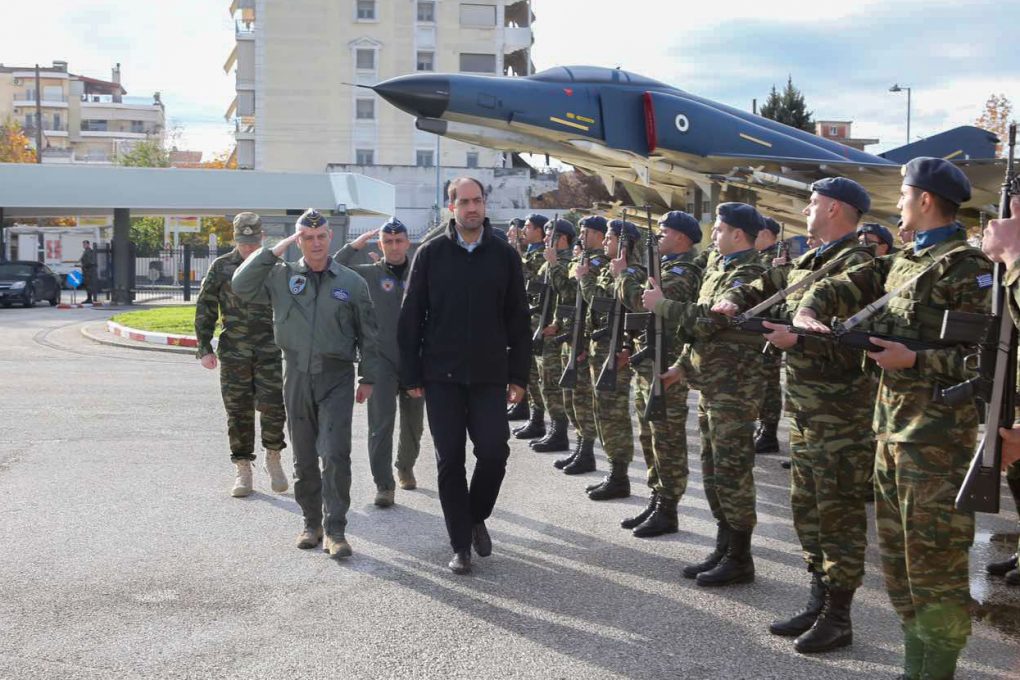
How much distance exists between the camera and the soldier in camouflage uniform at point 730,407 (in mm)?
5641

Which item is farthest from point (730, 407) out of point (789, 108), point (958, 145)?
point (789, 108)

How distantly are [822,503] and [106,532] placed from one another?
4329 millimetres

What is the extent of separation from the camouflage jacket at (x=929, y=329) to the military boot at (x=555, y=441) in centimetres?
561

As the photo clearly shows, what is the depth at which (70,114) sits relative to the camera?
11656cm

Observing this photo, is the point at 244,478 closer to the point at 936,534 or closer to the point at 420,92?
the point at 936,534

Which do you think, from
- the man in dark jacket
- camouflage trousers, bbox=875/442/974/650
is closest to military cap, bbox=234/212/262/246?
the man in dark jacket

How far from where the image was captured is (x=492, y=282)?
595 centimetres

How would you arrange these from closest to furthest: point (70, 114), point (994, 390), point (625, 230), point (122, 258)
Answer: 1. point (994, 390)
2. point (625, 230)
3. point (122, 258)
4. point (70, 114)

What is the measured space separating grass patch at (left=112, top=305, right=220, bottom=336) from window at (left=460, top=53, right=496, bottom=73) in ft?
149

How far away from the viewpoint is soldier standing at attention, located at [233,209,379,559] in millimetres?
6199

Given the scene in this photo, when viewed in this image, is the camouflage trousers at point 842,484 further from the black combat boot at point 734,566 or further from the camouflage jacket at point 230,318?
the camouflage jacket at point 230,318

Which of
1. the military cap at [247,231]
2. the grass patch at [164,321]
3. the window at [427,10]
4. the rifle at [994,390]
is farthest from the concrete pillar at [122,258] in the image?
the window at [427,10]

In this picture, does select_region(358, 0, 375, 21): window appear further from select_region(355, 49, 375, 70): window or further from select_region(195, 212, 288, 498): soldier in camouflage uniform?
select_region(195, 212, 288, 498): soldier in camouflage uniform

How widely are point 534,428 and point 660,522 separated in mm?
3953
